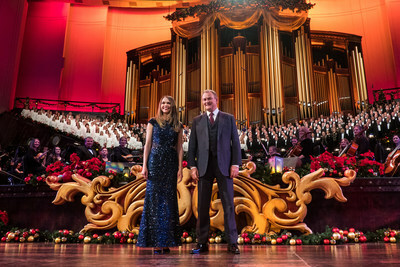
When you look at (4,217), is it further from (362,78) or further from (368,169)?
(362,78)

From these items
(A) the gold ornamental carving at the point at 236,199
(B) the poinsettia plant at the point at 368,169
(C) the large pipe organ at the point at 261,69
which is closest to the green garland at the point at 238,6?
(C) the large pipe organ at the point at 261,69

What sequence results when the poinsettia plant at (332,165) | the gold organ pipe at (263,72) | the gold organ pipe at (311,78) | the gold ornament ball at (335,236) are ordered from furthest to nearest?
the gold organ pipe at (311,78) < the gold organ pipe at (263,72) < the poinsettia plant at (332,165) < the gold ornament ball at (335,236)

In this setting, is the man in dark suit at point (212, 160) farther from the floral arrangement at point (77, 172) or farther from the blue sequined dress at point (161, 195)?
the floral arrangement at point (77, 172)

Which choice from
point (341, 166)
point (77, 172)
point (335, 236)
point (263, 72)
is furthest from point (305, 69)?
point (77, 172)

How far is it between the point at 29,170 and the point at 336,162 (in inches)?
165

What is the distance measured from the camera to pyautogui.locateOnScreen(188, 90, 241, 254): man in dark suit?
7.81 ft

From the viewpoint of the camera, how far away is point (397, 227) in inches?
122

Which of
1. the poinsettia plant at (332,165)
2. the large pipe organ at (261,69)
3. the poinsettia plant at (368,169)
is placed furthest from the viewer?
the large pipe organ at (261,69)

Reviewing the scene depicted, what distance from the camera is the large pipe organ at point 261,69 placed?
9.15m

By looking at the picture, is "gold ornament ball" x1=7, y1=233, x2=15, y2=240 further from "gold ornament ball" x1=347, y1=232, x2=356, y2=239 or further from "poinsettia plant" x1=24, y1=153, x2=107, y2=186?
"gold ornament ball" x1=347, y1=232, x2=356, y2=239

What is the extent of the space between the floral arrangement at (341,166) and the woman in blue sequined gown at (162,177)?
150cm

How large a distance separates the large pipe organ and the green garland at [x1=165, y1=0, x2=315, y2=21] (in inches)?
6.7

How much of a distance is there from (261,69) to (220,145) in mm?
7404

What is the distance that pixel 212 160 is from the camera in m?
2.46
